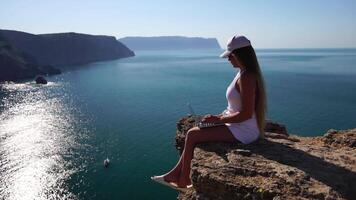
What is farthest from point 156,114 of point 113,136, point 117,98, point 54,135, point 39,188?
point 39,188

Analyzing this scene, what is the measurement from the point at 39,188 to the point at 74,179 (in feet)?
13.8

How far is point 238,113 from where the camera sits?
815 cm

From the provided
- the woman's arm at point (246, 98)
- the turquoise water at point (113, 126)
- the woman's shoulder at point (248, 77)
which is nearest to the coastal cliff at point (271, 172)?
the woman's arm at point (246, 98)

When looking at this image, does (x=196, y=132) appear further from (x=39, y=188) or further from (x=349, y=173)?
(x=39, y=188)

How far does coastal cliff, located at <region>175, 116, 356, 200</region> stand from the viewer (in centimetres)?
684

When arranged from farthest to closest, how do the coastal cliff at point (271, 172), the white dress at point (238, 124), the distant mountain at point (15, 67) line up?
the distant mountain at point (15, 67) < the white dress at point (238, 124) < the coastal cliff at point (271, 172)

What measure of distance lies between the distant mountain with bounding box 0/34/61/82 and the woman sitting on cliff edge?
5855 inches

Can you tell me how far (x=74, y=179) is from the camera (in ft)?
147

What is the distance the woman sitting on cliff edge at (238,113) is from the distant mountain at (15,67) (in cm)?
14871

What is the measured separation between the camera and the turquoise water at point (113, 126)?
44188 mm

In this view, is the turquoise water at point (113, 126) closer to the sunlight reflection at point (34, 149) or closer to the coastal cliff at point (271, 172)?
the sunlight reflection at point (34, 149)

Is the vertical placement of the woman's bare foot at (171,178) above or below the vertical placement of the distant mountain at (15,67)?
above

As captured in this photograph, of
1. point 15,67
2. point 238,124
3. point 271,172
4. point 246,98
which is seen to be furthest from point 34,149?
point 15,67

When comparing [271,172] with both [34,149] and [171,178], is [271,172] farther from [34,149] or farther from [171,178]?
[34,149]
